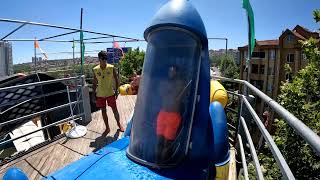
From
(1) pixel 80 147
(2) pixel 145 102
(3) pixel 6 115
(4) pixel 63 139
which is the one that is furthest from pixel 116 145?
(3) pixel 6 115

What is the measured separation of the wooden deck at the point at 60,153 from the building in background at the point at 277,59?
35503 mm

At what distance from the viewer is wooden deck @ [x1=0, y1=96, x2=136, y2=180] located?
4543 millimetres

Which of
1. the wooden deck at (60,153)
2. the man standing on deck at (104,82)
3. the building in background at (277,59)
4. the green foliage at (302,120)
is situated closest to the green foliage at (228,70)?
the green foliage at (302,120)

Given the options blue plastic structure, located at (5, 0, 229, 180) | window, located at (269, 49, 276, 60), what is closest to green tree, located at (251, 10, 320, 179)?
blue plastic structure, located at (5, 0, 229, 180)

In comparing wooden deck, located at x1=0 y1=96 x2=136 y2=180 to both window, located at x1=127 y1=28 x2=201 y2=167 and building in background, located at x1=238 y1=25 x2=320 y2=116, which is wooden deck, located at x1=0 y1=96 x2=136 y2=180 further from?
building in background, located at x1=238 y1=25 x2=320 y2=116

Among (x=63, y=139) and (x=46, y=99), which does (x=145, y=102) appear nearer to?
(x=63, y=139)

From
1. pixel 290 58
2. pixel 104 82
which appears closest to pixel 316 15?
pixel 104 82

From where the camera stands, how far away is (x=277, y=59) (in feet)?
153

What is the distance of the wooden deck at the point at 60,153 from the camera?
454 centimetres

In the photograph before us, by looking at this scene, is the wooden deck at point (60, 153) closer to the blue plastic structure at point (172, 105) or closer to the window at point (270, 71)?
the blue plastic structure at point (172, 105)

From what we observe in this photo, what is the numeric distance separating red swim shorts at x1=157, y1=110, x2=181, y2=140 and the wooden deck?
295 cm

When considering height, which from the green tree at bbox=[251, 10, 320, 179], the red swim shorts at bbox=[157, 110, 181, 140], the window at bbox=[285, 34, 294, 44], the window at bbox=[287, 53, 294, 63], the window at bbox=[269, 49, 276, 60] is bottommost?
the green tree at bbox=[251, 10, 320, 179]

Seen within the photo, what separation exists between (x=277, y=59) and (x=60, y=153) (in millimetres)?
46831

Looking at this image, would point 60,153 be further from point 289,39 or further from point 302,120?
point 289,39
